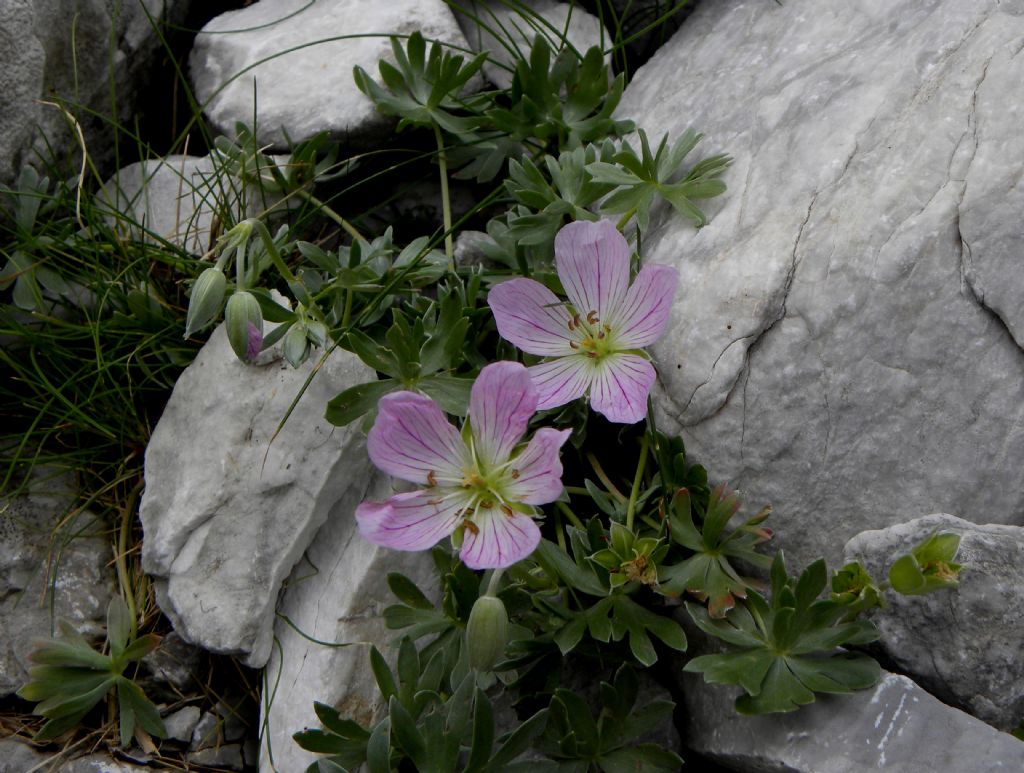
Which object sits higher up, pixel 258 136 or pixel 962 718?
pixel 258 136

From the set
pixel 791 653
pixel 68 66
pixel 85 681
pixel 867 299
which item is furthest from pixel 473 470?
pixel 68 66

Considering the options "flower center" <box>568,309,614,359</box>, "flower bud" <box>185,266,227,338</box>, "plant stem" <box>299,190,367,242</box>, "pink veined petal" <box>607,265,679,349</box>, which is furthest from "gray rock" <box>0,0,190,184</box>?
"pink veined petal" <box>607,265,679,349</box>

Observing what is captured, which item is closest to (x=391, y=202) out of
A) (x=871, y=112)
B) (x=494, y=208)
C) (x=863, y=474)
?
(x=494, y=208)

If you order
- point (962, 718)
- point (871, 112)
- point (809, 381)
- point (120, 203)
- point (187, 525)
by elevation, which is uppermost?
point (871, 112)

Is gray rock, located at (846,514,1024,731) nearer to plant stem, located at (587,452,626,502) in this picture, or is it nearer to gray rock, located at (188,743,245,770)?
plant stem, located at (587,452,626,502)

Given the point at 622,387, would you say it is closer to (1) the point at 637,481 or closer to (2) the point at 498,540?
(1) the point at 637,481

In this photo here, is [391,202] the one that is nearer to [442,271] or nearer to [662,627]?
[442,271]

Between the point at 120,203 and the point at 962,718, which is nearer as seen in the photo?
the point at 962,718

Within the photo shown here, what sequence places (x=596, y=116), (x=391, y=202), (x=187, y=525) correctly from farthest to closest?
(x=391, y=202) → (x=596, y=116) → (x=187, y=525)
